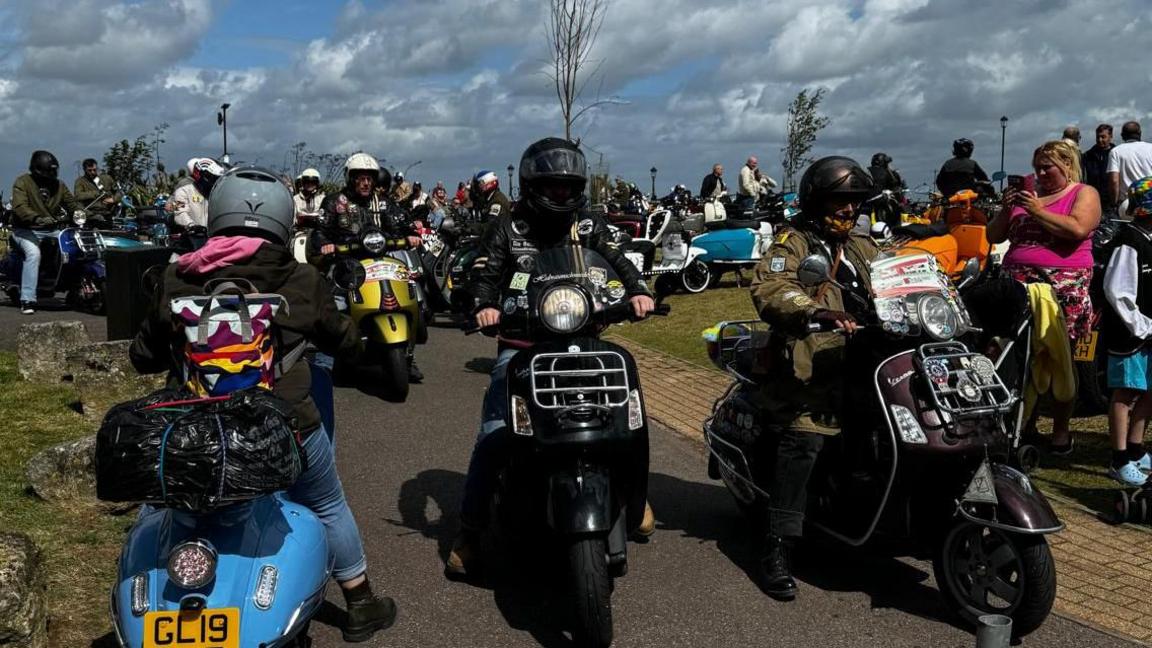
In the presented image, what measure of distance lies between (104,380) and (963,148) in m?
9.50

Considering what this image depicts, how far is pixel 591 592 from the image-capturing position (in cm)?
405

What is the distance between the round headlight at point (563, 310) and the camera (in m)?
4.37

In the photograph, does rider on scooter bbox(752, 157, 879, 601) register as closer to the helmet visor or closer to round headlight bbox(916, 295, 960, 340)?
round headlight bbox(916, 295, 960, 340)

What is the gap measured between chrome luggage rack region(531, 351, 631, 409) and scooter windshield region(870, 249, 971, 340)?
1.07 metres

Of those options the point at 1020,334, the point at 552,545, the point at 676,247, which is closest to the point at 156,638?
the point at 552,545

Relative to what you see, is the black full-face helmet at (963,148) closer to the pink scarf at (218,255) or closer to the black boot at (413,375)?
the black boot at (413,375)

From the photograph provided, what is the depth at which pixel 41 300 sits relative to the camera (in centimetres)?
1716

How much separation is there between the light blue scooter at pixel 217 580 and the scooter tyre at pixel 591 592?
3.17 ft

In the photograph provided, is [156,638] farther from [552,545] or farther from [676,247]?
[676,247]

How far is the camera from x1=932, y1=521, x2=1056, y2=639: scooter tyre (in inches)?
161

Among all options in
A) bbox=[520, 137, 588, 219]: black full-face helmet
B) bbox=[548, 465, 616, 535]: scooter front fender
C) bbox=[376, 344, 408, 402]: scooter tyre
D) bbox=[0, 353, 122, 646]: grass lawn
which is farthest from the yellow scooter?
bbox=[548, 465, 616, 535]: scooter front fender

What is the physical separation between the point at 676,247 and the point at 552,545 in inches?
484

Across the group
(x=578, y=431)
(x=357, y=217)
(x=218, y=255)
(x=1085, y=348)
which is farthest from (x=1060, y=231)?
(x=357, y=217)

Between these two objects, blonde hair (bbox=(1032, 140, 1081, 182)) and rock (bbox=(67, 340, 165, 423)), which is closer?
blonde hair (bbox=(1032, 140, 1081, 182))
